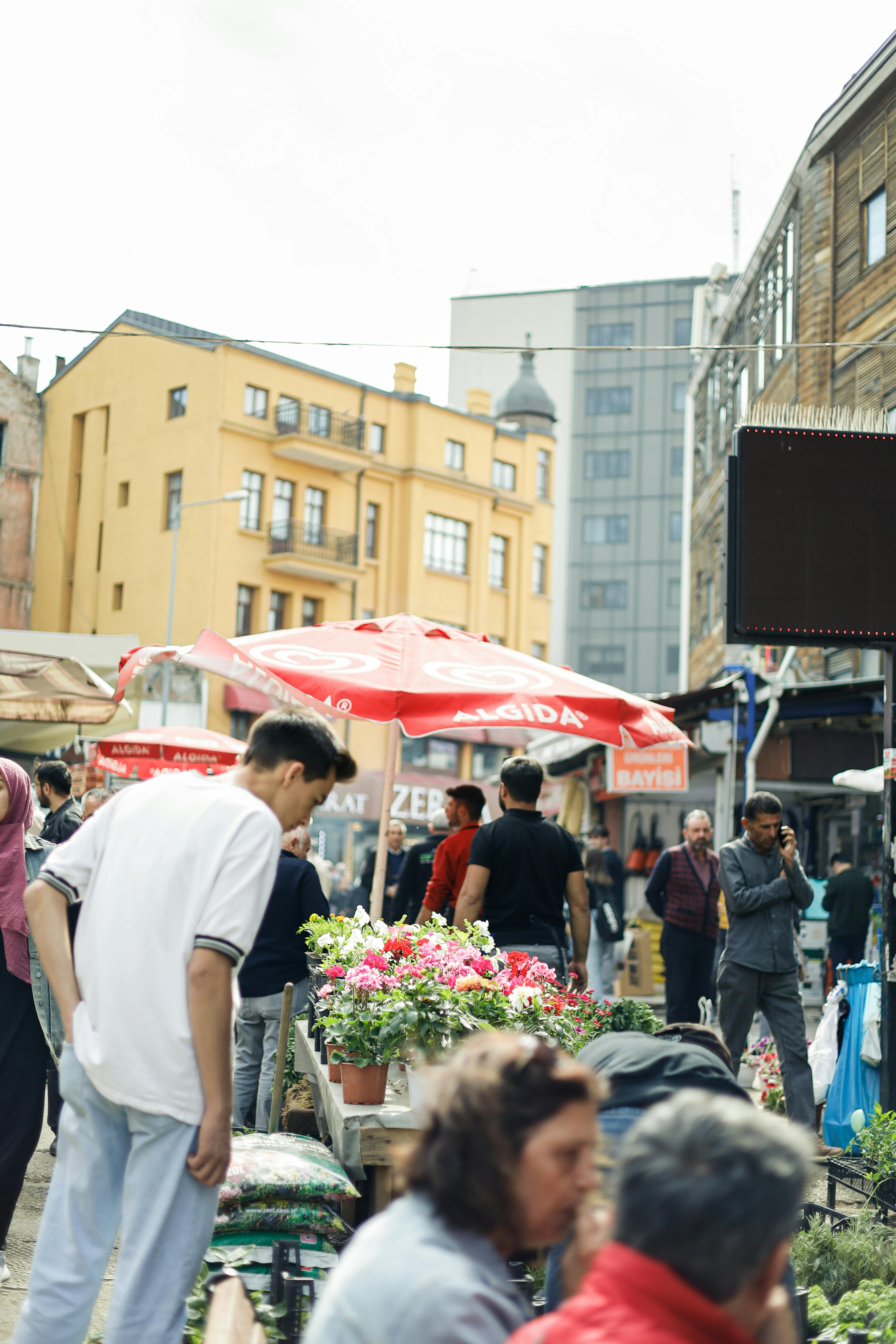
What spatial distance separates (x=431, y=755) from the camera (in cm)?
4734

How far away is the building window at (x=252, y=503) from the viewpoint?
43.2 metres

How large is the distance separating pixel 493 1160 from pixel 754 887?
20.8 feet

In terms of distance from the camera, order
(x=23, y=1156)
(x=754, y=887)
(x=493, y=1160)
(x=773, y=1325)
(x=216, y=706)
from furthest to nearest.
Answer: (x=216, y=706) < (x=754, y=887) < (x=23, y=1156) < (x=773, y=1325) < (x=493, y=1160)

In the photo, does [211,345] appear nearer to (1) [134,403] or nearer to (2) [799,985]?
(1) [134,403]

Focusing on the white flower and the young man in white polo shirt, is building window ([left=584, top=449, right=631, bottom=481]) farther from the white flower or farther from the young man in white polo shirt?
the young man in white polo shirt

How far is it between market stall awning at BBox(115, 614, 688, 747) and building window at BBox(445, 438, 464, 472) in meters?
42.8

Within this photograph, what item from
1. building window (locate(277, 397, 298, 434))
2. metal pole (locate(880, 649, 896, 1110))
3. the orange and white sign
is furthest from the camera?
building window (locate(277, 397, 298, 434))

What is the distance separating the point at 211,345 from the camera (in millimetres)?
43469

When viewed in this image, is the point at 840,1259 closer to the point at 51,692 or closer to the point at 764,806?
the point at 764,806

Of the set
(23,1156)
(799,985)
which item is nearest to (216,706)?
(799,985)

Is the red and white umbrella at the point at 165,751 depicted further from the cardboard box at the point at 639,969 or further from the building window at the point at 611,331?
the building window at the point at 611,331

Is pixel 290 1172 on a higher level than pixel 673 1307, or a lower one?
lower

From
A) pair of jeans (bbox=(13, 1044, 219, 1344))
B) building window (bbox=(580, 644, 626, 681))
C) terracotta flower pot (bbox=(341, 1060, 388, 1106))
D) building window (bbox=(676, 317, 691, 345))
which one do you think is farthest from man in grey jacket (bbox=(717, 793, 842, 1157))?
building window (bbox=(676, 317, 691, 345))

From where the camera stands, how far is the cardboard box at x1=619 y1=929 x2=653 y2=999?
55.9ft
